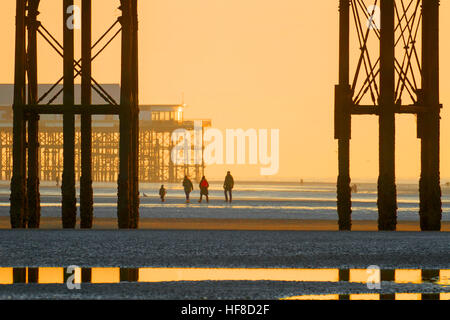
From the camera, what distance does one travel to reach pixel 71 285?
11312 millimetres

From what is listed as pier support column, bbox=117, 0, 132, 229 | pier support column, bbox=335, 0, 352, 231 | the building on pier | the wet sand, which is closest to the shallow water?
the wet sand

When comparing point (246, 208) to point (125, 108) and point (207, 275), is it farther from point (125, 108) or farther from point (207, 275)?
point (207, 275)

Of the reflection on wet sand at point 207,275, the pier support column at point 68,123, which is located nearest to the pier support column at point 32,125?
the pier support column at point 68,123

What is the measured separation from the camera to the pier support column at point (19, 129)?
2069 centimetres

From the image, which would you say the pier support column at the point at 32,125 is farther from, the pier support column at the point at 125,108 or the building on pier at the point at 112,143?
the building on pier at the point at 112,143

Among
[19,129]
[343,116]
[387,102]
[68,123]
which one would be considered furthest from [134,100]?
[387,102]

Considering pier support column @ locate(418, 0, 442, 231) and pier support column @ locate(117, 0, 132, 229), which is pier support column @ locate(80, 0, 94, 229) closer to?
pier support column @ locate(117, 0, 132, 229)

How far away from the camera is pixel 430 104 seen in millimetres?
21344

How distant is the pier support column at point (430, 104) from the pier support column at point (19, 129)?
→ 324 inches

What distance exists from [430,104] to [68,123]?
24.6 ft
